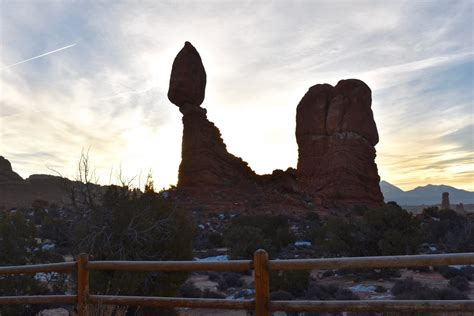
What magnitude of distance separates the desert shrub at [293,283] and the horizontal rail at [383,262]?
8.83 metres

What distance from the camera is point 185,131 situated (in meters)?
52.6

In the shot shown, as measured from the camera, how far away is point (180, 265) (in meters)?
5.76

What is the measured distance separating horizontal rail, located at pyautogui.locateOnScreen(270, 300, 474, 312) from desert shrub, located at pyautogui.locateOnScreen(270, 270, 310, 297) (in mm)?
8764

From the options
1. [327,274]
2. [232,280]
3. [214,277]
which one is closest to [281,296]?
[232,280]

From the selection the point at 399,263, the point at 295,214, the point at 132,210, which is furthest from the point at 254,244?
the point at 295,214

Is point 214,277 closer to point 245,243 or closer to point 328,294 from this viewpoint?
point 245,243

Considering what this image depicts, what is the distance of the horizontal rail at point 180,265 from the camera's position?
5.36 meters

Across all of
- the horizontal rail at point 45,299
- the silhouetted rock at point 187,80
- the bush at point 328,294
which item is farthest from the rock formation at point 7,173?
the horizontal rail at point 45,299

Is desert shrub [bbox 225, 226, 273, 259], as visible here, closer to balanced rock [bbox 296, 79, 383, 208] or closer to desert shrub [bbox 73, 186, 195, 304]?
desert shrub [bbox 73, 186, 195, 304]

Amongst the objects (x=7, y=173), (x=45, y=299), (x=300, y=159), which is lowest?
(x=45, y=299)

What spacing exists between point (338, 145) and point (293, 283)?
43.3m

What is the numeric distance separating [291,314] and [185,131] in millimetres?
43112

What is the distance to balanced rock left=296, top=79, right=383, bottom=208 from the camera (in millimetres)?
53500

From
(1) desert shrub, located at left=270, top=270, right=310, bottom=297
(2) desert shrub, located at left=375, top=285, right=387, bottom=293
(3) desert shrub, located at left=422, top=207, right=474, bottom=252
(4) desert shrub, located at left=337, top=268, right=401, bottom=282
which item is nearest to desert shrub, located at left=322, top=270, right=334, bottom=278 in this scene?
(4) desert shrub, located at left=337, top=268, right=401, bottom=282
